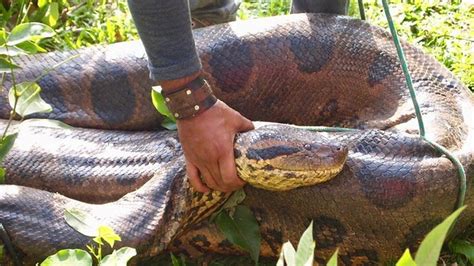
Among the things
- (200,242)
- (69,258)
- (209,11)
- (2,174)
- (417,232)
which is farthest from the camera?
(209,11)

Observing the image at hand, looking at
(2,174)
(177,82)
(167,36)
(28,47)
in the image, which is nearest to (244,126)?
(177,82)

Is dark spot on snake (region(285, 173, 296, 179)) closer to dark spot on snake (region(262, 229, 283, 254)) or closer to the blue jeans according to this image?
dark spot on snake (region(262, 229, 283, 254))

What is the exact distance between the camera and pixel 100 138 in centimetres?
415

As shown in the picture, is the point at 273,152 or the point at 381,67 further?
the point at 381,67

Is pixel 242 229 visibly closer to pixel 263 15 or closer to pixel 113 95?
pixel 113 95

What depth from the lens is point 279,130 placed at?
134 inches

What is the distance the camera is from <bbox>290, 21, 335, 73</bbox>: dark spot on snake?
14.6 feet

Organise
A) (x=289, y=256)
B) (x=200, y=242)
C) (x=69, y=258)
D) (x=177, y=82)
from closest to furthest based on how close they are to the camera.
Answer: (x=289, y=256)
(x=69, y=258)
(x=177, y=82)
(x=200, y=242)

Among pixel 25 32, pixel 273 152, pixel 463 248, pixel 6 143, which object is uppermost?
pixel 25 32

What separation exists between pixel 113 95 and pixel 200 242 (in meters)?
1.13

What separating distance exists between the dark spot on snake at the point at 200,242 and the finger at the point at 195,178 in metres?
0.39

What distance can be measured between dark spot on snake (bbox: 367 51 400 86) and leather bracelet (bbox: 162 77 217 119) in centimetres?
153

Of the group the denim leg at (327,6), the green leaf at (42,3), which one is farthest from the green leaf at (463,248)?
the green leaf at (42,3)

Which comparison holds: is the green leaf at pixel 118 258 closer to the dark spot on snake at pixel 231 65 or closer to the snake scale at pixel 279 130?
the snake scale at pixel 279 130
